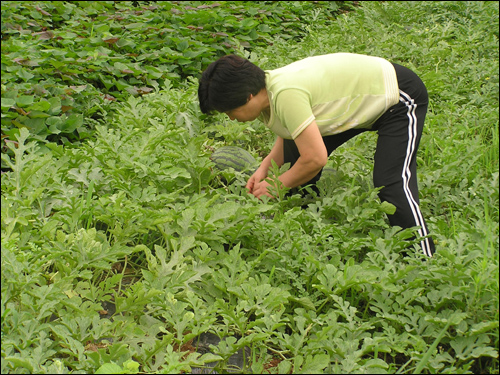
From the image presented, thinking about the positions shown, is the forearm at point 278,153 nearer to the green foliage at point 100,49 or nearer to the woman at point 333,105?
the woman at point 333,105

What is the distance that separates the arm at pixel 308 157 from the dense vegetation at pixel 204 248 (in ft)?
0.71

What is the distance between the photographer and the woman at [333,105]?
309 cm

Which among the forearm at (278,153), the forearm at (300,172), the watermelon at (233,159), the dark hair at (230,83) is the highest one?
the dark hair at (230,83)

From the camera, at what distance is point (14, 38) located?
5516mm

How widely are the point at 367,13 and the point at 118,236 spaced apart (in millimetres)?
6419

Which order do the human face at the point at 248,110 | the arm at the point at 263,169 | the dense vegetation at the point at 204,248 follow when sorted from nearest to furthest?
the dense vegetation at the point at 204,248
the human face at the point at 248,110
the arm at the point at 263,169

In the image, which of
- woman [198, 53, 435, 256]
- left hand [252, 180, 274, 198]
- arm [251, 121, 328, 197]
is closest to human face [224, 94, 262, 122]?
woman [198, 53, 435, 256]

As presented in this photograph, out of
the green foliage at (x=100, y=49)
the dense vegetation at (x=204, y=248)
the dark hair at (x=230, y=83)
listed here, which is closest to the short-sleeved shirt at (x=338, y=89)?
the dark hair at (x=230, y=83)

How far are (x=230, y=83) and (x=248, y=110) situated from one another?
0.68 ft

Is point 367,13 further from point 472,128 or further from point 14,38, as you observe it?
point 14,38

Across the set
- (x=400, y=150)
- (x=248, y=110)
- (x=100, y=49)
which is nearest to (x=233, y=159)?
(x=248, y=110)

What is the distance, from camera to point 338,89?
3223mm

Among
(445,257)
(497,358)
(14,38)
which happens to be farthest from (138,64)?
(497,358)

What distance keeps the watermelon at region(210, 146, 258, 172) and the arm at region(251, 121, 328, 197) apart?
2.23 feet
